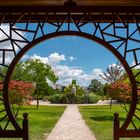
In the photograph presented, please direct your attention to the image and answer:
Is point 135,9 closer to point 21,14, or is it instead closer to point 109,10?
point 109,10

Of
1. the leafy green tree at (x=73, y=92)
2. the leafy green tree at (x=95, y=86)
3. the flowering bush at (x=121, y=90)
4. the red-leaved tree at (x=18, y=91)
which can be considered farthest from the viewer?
the leafy green tree at (x=95, y=86)

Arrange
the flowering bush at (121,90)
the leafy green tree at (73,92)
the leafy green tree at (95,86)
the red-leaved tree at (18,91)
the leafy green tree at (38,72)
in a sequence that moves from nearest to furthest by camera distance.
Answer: the red-leaved tree at (18,91), the flowering bush at (121,90), the leafy green tree at (38,72), the leafy green tree at (73,92), the leafy green tree at (95,86)

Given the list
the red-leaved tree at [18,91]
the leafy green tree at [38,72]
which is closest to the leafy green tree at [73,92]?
the leafy green tree at [38,72]

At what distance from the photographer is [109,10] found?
5.59 metres

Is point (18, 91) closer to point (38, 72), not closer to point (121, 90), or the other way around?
point (121, 90)

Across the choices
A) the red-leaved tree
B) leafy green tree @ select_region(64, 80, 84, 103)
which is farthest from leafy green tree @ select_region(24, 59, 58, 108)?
the red-leaved tree

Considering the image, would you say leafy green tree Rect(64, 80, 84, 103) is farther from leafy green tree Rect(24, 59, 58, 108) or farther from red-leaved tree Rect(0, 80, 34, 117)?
red-leaved tree Rect(0, 80, 34, 117)

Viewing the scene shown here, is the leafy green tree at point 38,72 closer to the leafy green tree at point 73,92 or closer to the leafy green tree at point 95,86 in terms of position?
the leafy green tree at point 73,92

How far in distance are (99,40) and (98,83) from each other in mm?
40877

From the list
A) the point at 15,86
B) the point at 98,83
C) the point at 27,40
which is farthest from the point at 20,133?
the point at 98,83

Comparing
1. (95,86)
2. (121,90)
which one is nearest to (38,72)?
(121,90)

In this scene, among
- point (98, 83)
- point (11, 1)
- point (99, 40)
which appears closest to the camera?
point (11, 1)

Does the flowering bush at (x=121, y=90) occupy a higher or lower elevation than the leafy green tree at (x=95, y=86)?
lower

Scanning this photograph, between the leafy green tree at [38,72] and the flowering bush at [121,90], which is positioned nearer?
the flowering bush at [121,90]
